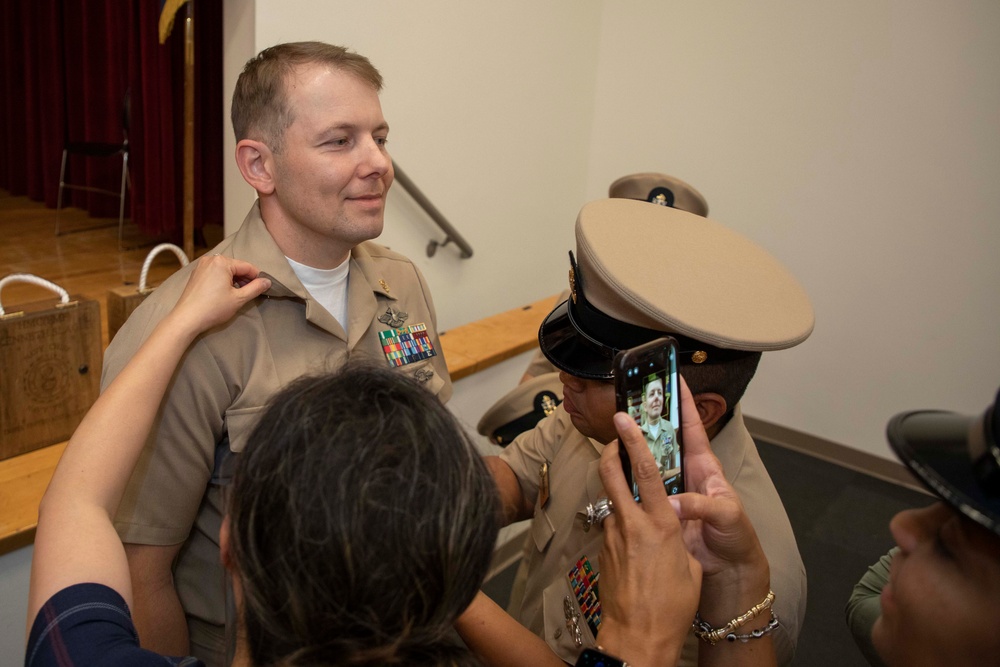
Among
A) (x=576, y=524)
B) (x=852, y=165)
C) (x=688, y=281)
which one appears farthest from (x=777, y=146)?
(x=576, y=524)

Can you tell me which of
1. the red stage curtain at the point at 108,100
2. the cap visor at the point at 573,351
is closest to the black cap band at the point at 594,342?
the cap visor at the point at 573,351

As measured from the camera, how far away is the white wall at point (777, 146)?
325cm

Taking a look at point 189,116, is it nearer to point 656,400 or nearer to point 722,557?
point 656,400

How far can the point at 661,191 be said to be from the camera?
105 inches

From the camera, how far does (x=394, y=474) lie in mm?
703

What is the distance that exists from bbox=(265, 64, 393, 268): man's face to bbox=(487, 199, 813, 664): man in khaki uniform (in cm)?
41

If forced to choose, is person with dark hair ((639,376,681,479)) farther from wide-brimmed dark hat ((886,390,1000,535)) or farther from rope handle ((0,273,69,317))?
rope handle ((0,273,69,317))

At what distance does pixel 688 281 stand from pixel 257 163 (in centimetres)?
83

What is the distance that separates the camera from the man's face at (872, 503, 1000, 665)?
0.71 metres

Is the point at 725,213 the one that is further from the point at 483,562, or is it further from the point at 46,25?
the point at 46,25

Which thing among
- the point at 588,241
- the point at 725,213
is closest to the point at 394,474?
the point at 588,241

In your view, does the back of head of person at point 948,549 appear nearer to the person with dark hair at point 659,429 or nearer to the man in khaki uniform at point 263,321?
the person with dark hair at point 659,429

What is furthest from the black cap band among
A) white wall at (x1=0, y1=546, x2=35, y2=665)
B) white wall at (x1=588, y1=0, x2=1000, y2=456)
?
white wall at (x1=588, y1=0, x2=1000, y2=456)

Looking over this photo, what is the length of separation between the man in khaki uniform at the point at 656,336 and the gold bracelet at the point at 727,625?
0.12 meters
